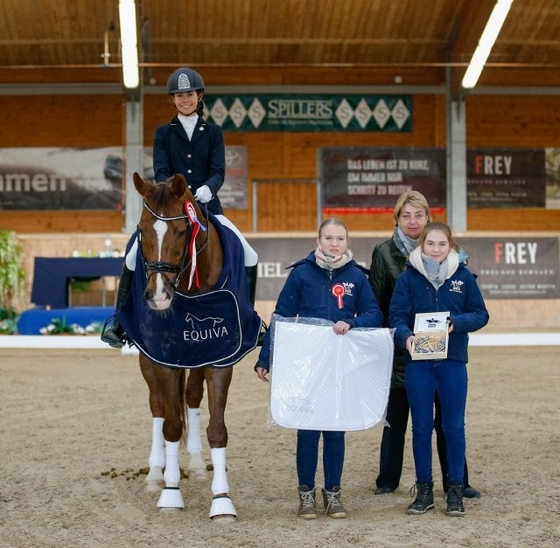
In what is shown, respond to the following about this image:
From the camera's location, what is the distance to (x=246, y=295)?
14.4ft

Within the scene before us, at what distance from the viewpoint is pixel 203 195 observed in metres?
4.41

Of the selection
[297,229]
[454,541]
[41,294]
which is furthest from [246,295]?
[297,229]

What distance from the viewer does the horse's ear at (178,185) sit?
3.84 m

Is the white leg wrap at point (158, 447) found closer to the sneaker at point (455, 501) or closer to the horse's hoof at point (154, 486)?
the horse's hoof at point (154, 486)

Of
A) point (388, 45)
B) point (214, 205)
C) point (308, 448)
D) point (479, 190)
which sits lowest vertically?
point (308, 448)

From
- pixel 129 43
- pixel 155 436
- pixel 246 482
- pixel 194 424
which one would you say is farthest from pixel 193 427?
pixel 129 43

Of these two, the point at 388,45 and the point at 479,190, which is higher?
the point at 388,45

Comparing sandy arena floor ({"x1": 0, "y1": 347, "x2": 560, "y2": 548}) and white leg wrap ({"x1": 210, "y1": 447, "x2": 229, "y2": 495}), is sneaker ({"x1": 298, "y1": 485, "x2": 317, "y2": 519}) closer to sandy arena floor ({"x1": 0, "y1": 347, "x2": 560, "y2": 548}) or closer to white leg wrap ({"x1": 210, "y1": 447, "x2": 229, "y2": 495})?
sandy arena floor ({"x1": 0, "y1": 347, "x2": 560, "y2": 548})

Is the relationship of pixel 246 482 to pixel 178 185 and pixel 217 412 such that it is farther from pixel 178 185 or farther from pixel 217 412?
pixel 178 185

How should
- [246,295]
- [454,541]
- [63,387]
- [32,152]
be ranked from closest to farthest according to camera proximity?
[454,541] → [246,295] → [63,387] → [32,152]

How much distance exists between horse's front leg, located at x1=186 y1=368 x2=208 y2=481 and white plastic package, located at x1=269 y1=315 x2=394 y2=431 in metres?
1.01

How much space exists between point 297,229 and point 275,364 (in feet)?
45.7

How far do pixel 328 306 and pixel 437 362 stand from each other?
542 millimetres

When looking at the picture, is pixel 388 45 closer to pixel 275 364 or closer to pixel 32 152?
pixel 32 152
